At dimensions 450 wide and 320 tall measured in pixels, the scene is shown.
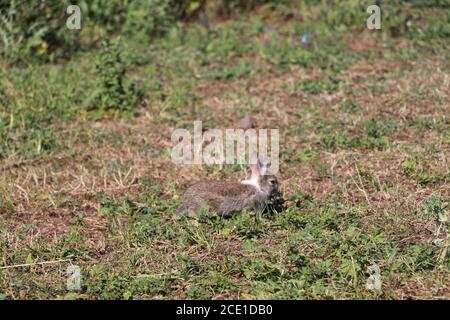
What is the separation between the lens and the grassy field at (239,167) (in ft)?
17.4

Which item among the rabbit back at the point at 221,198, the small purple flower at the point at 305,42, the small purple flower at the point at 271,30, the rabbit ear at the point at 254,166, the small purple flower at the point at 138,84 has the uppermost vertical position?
the small purple flower at the point at 271,30

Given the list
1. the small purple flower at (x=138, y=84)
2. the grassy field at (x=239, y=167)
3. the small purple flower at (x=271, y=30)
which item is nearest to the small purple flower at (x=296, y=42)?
the grassy field at (x=239, y=167)

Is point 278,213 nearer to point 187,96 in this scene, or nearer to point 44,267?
point 44,267

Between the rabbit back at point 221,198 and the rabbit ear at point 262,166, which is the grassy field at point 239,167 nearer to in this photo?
the rabbit back at point 221,198

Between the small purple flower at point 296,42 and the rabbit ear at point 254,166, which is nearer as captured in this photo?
the rabbit ear at point 254,166

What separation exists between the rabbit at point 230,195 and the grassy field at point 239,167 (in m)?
0.14

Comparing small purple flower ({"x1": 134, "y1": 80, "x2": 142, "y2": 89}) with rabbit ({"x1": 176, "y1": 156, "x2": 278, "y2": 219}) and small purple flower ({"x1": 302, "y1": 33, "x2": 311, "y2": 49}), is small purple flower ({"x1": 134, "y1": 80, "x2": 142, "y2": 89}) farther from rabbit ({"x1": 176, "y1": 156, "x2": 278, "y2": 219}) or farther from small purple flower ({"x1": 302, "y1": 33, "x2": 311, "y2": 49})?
rabbit ({"x1": 176, "y1": 156, "x2": 278, "y2": 219})

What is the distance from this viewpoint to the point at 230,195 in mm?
6176

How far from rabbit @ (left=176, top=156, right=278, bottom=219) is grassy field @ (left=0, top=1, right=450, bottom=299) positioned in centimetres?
14

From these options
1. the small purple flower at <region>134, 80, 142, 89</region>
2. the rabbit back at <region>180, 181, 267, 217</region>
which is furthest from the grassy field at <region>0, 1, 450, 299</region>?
the rabbit back at <region>180, 181, 267, 217</region>

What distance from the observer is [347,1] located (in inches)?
421

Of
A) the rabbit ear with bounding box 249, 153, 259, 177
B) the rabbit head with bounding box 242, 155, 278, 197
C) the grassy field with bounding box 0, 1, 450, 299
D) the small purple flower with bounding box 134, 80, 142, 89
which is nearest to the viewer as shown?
the grassy field with bounding box 0, 1, 450, 299

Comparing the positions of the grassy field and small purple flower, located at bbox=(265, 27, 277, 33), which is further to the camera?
small purple flower, located at bbox=(265, 27, 277, 33)

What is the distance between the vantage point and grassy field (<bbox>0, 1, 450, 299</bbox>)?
5.29 meters
